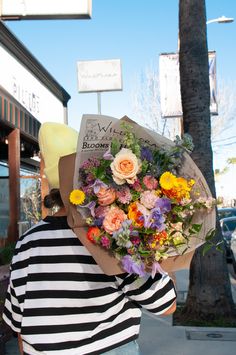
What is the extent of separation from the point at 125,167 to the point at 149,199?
0.15m

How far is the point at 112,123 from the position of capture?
1964 millimetres

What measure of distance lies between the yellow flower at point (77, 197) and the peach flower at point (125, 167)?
14cm

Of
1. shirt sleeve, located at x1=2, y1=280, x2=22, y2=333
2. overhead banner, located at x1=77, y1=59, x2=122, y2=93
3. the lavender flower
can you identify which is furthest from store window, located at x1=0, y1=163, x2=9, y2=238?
the lavender flower

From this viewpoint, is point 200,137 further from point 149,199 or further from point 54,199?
point 149,199

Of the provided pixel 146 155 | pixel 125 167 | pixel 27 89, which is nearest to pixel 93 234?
pixel 125 167

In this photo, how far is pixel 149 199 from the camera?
6.13 ft

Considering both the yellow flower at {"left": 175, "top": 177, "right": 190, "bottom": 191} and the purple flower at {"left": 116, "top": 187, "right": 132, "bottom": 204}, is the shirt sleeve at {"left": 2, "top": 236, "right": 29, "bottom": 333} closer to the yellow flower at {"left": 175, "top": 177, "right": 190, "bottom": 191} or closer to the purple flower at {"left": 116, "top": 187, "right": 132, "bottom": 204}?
the purple flower at {"left": 116, "top": 187, "right": 132, "bottom": 204}

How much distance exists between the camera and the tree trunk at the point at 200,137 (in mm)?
6809

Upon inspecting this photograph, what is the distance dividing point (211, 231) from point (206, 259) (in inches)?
199

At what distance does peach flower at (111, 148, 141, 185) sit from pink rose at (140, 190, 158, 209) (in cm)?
7

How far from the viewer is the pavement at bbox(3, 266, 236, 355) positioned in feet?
17.5

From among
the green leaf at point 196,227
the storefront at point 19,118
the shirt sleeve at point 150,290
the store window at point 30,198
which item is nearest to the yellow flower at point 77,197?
the shirt sleeve at point 150,290

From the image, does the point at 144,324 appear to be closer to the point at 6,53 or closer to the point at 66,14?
the point at 66,14

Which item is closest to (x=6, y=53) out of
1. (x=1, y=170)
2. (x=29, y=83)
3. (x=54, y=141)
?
(x=29, y=83)
